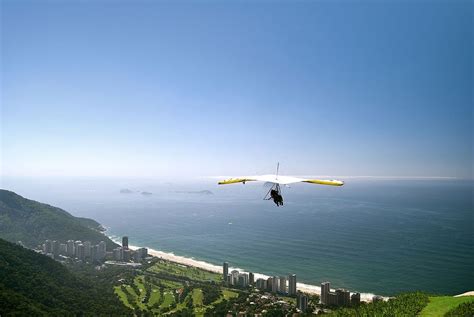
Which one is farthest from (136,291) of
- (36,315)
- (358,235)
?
Answer: (358,235)

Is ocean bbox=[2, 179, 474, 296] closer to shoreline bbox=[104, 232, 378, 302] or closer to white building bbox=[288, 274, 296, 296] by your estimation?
shoreline bbox=[104, 232, 378, 302]

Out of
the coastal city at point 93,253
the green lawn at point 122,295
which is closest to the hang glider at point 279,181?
the green lawn at point 122,295

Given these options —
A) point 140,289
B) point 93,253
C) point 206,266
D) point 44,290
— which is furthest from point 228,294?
point 93,253

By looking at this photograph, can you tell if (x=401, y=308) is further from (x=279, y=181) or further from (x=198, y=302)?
(x=198, y=302)

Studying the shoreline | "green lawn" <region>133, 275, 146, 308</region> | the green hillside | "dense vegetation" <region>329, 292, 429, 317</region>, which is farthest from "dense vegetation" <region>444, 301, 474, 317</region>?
the green hillside

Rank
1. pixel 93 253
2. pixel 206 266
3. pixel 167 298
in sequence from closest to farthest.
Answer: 1. pixel 167 298
2. pixel 206 266
3. pixel 93 253

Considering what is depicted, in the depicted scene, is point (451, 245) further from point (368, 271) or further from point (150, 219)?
point (150, 219)

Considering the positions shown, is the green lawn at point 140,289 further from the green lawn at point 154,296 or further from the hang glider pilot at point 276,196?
the hang glider pilot at point 276,196
